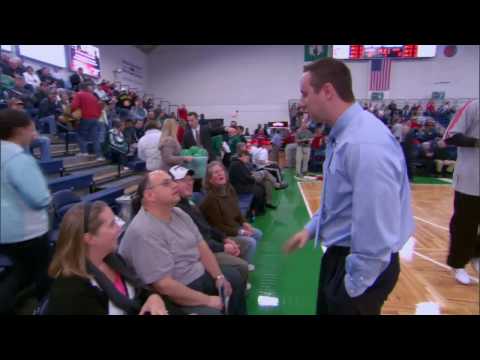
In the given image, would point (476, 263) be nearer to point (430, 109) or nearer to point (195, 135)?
point (195, 135)

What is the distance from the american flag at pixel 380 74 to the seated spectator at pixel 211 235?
14.2 metres

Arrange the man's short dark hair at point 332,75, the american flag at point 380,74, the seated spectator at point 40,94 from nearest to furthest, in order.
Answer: the man's short dark hair at point 332,75 → the seated spectator at point 40,94 → the american flag at point 380,74

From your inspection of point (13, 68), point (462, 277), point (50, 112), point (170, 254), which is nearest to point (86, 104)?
point (50, 112)

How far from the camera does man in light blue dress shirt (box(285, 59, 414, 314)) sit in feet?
2.85

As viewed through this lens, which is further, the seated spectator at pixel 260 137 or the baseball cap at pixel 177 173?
the seated spectator at pixel 260 137

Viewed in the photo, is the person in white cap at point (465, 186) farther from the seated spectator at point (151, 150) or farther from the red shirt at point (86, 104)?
the red shirt at point (86, 104)

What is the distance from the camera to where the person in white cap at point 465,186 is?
2082mm

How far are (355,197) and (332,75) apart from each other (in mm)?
409

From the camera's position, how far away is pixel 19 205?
4.55 feet

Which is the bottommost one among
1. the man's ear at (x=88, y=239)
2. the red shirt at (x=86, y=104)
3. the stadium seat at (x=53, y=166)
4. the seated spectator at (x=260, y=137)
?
the stadium seat at (x=53, y=166)

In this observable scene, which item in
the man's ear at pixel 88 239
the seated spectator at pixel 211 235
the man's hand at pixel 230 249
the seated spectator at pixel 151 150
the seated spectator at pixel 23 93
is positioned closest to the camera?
the man's ear at pixel 88 239

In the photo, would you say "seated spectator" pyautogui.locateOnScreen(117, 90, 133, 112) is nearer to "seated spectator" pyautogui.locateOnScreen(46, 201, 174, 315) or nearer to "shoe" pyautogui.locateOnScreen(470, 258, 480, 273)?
"seated spectator" pyautogui.locateOnScreen(46, 201, 174, 315)

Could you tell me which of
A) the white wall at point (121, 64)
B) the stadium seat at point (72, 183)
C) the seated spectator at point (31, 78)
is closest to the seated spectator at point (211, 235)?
the stadium seat at point (72, 183)
